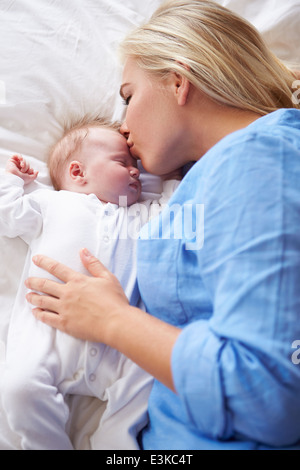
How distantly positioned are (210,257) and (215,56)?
1.61ft

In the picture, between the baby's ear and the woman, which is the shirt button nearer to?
the woman

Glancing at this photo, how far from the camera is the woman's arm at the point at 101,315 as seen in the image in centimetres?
81

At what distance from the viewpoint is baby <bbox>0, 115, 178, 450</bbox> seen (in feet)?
3.00

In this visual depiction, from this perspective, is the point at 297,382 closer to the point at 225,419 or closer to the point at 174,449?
the point at 225,419

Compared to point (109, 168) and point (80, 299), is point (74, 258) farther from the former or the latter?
point (109, 168)

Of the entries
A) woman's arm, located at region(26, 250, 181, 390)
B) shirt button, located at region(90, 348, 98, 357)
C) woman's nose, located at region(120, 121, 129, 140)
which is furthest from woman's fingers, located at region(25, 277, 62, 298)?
woman's nose, located at region(120, 121, 129, 140)

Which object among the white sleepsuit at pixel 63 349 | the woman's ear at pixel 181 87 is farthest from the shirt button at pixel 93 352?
the woman's ear at pixel 181 87

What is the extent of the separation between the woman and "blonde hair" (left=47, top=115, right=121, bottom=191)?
4.5 inches

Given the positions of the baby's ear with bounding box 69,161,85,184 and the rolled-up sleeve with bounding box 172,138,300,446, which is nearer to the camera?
the rolled-up sleeve with bounding box 172,138,300,446

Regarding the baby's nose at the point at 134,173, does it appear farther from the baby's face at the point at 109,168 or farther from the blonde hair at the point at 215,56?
the blonde hair at the point at 215,56

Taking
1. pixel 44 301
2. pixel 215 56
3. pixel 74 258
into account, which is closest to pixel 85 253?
pixel 74 258

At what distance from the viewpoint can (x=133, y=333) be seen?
843 millimetres

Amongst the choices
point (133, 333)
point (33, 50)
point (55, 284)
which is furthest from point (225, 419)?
point (33, 50)

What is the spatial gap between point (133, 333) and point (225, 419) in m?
0.21
